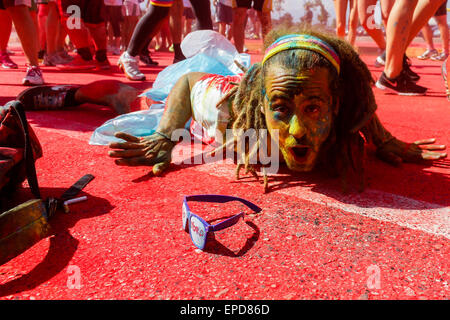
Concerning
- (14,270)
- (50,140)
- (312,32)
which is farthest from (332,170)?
(50,140)

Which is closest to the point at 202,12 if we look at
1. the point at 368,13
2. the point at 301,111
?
the point at 368,13

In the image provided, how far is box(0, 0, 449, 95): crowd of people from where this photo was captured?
4.50m

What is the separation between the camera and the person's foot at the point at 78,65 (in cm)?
705

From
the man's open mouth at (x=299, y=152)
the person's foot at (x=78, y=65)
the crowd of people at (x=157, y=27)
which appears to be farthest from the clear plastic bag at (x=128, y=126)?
the person's foot at (x=78, y=65)

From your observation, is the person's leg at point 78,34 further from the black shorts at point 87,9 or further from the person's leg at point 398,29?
the person's leg at point 398,29

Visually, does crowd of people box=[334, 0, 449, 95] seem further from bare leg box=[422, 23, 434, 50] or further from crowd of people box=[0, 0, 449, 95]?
bare leg box=[422, 23, 434, 50]

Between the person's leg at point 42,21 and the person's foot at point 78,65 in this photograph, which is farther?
the person's leg at point 42,21

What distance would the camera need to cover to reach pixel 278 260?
1508 mm

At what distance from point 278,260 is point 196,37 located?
282 cm

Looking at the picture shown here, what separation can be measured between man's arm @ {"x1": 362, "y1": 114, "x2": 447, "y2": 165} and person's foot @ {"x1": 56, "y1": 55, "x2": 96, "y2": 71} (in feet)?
19.5

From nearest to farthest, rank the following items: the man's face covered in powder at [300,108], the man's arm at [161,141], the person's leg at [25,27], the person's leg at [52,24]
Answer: the man's face covered in powder at [300,108], the man's arm at [161,141], the person's leg at [25,27], the person's leg at [52,24]

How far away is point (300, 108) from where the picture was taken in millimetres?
1862

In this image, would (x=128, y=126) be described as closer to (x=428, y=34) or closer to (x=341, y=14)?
(x=341, y=14)
